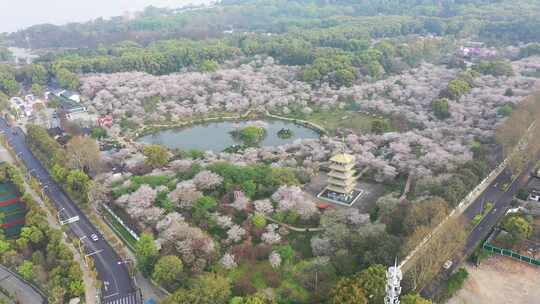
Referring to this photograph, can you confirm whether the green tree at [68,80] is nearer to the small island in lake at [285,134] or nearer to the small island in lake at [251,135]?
the small island in lake at [251,135]

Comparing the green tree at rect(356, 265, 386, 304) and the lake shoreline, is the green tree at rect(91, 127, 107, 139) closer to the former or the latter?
the lake shoreline

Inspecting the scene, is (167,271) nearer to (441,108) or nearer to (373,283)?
(373,283)

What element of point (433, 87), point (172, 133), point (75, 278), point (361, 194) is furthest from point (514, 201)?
point (172, 133)

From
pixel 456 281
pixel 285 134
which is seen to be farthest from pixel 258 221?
pixel 285 134

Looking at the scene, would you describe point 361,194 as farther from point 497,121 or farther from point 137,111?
point 137,111

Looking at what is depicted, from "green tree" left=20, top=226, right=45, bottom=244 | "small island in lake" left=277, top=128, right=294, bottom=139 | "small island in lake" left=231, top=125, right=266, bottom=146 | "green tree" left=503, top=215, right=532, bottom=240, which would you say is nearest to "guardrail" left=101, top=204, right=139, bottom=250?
"green tree" left=20, top=226, right=45, bottom=244

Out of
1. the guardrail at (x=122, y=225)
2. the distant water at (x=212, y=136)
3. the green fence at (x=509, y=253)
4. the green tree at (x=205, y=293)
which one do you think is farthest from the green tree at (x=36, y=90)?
the green fence at (x=509, y=253)
